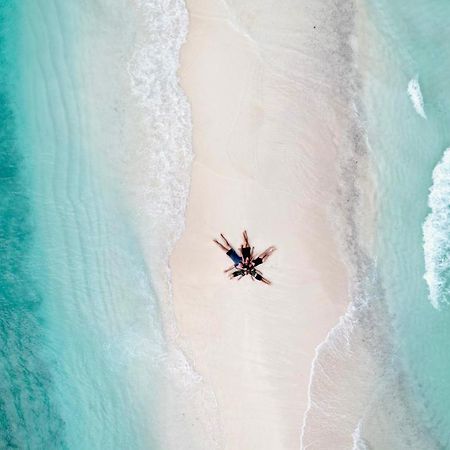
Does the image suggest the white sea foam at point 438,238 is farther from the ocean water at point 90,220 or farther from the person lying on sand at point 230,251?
the ocean water at point 90,220

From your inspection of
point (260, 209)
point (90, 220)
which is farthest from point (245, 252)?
point (90, 220)

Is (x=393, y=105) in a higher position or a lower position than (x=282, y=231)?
higher

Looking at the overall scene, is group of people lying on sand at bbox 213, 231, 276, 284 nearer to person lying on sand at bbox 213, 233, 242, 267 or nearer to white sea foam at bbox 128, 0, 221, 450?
person lying on sand at bbox 213, 233, 242, 267

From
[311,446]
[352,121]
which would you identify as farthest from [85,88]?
[311,446]

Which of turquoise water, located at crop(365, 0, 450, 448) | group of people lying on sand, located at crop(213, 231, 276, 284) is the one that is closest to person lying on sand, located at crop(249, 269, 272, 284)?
group of people lying on sand, located at crop(213, 231, 276, 284)

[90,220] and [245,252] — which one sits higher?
[90,220]

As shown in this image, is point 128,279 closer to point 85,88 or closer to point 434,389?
point 85,88

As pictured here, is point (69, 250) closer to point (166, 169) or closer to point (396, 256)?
point (166, 169)
